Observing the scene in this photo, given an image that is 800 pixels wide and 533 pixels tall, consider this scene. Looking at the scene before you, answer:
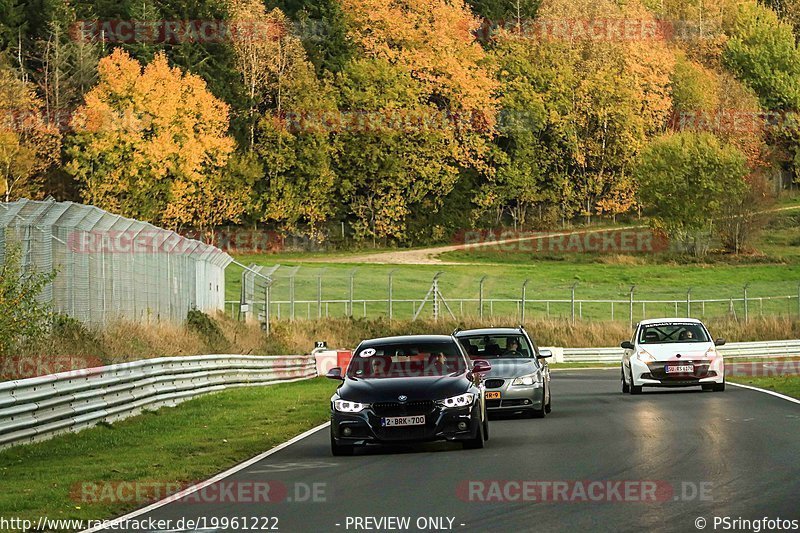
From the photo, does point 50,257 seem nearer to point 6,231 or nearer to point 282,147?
point 6,231

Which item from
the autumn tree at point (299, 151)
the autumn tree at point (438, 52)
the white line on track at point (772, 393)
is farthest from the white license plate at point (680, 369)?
the autumn tree at point (438, 52)

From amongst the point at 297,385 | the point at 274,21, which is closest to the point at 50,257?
the point at 297,385

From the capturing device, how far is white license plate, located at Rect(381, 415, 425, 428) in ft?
62.1

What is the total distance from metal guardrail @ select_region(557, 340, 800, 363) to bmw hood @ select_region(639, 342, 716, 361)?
2310cm

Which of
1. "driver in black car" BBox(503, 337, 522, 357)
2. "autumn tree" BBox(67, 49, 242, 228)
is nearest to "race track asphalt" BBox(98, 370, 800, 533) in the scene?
"driver in black car" BBox(503, 337, 522, 357)

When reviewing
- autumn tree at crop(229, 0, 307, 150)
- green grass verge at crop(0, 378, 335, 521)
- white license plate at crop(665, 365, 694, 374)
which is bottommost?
green grass verge at crop(0, 378, 335, 521)

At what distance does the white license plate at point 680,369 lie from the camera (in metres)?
31.6

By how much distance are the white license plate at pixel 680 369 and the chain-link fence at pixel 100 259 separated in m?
10.8

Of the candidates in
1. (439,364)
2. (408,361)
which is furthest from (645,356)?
(439,364)

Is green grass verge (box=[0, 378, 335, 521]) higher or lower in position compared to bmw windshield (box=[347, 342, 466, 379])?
lower

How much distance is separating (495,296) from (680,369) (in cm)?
4274

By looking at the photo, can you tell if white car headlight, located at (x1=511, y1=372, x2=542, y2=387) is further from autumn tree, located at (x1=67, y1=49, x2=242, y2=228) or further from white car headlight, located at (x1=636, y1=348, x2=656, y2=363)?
autumn tree, located at (x1=67, y1=49, x2=242, y2=228)

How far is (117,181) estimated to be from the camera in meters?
83.3

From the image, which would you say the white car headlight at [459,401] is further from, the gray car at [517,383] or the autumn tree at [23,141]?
the autumn tree at [23,141]
